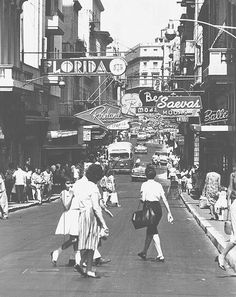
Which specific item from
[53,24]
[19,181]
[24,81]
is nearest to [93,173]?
[19,181]

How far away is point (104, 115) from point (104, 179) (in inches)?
192

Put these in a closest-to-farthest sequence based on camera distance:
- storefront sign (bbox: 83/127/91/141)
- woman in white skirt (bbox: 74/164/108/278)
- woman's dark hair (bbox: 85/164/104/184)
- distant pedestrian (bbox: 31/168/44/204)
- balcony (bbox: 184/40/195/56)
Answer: woman in white skirt (bbox: 74/164/108/278), woman's dark hair (bbox: 85/164/104/184), distant pedestrian (bbox: 31/168/44/204), balcony (bbox: 184/40/195/56), storefront sign (bbox: 83/127/91/141)

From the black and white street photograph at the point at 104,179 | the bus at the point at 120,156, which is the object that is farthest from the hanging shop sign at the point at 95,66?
the bus at the point at 120,156

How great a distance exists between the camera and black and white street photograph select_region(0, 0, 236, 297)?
39.5ft

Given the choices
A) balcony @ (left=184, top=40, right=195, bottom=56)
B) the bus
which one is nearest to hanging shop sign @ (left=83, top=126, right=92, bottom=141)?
the bus

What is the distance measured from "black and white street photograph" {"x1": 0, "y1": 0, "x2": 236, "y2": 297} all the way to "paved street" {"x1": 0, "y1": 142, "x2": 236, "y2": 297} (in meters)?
0.02

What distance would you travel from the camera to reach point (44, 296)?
1020 cm

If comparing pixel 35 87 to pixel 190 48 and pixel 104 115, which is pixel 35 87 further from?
pixel 190 48

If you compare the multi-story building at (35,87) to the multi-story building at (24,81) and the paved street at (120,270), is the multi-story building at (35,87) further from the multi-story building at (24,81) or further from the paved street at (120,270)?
the paved street at (120,270)

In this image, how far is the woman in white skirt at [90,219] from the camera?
1191 centimetres

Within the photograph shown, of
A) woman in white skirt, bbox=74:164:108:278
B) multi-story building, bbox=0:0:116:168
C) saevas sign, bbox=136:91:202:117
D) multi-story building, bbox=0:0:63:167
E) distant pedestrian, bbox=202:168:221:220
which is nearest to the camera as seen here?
woman in white skirt, bbox=74:164:108:278

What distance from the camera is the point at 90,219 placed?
1197 cm

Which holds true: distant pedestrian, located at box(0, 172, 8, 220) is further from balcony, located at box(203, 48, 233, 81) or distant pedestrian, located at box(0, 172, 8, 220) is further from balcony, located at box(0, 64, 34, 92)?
balcony, located at box(203, 48, 233, 81)

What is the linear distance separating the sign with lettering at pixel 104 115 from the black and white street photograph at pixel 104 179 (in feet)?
0.22
